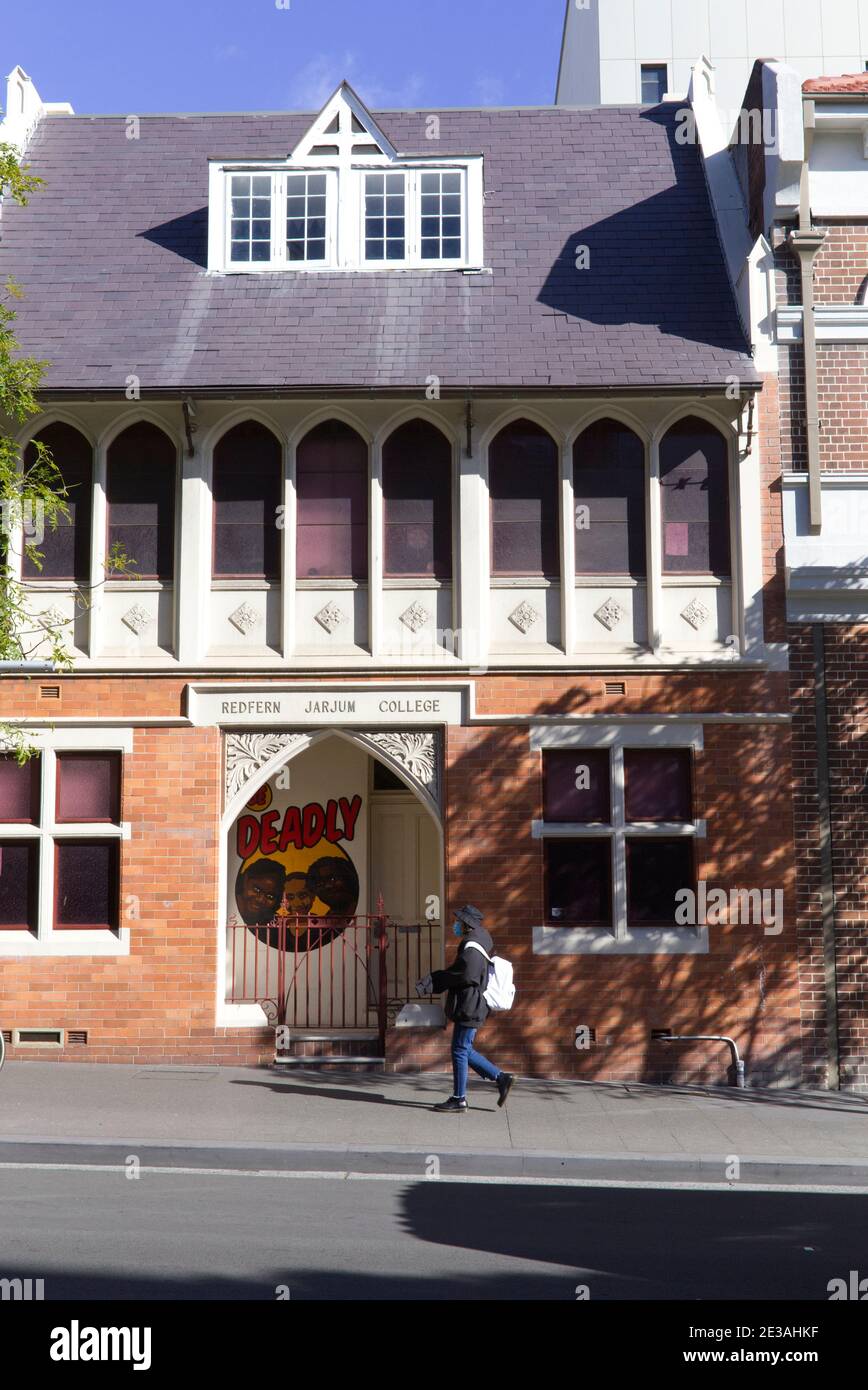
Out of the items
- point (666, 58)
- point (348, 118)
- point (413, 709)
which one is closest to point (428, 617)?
point (413, 709)

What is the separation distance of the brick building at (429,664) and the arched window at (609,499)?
3 centimetres

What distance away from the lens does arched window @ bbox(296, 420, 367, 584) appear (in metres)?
14.1

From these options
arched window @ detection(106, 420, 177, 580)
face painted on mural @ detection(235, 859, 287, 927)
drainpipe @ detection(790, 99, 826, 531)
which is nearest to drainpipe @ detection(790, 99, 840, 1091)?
drainpipe @ detection(790, 99, 826, 531)

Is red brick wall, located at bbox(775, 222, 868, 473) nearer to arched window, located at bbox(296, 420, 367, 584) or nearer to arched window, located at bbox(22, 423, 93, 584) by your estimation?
arched window, located at bbox(296, 420, 367, 584)

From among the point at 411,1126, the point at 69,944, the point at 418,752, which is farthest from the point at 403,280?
the point at 411,1126

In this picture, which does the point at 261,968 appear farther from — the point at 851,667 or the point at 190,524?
the point at 851,667

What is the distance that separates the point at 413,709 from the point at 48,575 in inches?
168

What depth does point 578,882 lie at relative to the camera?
13758mm

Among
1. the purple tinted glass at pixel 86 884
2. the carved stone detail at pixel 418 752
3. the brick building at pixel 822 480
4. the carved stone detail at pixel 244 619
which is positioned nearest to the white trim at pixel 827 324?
the brick building at pixel 822 480

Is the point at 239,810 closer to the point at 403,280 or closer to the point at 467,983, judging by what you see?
the point at 467,983

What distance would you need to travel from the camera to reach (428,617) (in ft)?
45.9

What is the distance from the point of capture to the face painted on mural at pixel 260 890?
15203 millimetres

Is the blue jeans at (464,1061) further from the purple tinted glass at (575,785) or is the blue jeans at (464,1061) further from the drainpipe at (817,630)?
the drainpipe at (817,630)

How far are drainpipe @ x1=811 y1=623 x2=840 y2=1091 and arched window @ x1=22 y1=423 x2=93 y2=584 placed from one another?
8.00 metres
